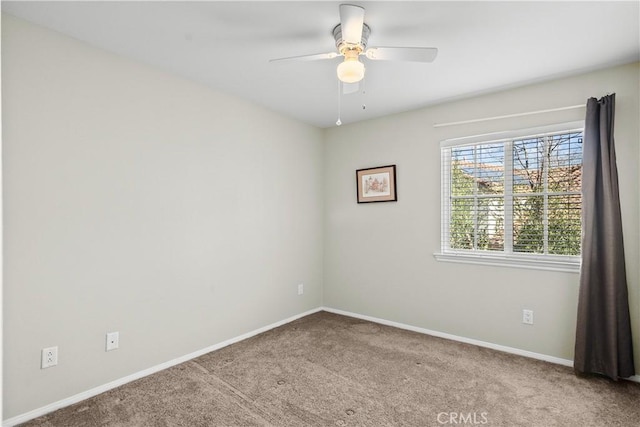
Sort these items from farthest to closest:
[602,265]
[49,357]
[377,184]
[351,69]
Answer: [377,184] → [602,265] → [49,357] → [351,69]

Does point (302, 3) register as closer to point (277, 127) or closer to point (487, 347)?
point (277, 127)

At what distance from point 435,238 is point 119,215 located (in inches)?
110

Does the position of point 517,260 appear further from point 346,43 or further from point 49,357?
point 49,357

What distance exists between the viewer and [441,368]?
8.88 ft

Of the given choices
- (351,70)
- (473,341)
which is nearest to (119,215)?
(351,70)

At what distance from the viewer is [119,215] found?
7.97 feet

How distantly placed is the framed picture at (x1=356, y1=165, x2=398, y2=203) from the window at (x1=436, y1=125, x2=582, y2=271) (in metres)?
0.55

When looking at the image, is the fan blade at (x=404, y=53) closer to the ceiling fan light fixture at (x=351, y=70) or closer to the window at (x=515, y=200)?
the ceiling fan light fixture at (x=351, y=70)

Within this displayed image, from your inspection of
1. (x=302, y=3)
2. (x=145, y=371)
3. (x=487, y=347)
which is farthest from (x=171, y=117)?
(x=487, y=347)

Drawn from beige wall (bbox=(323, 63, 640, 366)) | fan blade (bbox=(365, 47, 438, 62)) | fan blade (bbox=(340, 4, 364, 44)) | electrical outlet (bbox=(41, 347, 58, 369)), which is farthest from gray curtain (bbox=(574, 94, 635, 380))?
electrical outlet (bbox=(41, 347, 58, 369))

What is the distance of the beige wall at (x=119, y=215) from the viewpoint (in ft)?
6.59

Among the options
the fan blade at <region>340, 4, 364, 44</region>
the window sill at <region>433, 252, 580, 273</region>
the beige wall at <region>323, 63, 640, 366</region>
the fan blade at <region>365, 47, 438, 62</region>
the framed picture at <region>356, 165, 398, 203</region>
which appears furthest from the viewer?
the framed picture at <region>356, 165, 398, 203</region>

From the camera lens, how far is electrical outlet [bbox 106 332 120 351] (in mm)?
2374

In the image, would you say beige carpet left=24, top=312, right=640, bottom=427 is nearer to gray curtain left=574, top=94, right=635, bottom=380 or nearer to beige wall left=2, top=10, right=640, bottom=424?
gray curtain left=574, top=94, right=635, bottom=380
